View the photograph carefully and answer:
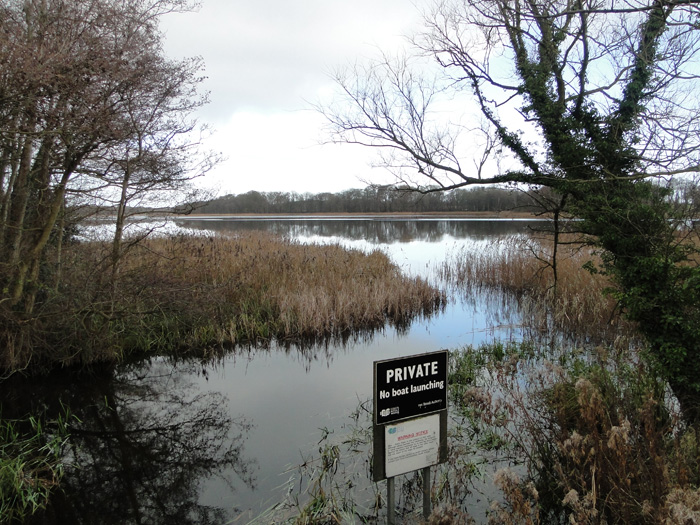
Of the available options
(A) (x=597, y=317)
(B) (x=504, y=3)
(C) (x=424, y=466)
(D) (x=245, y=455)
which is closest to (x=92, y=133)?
(D) (x=245, y=455)

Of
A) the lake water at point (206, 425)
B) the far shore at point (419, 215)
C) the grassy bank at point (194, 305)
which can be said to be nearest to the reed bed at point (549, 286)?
the lake water at point (206, 425)

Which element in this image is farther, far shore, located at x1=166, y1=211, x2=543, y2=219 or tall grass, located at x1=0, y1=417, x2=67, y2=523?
far shore, located at x1=166, y1=211, x2=543, y2=219

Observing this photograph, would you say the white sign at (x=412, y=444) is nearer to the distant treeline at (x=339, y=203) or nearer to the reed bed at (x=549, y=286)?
the reed bed at (x=549, y=286)

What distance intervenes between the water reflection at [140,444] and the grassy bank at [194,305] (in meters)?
0.60

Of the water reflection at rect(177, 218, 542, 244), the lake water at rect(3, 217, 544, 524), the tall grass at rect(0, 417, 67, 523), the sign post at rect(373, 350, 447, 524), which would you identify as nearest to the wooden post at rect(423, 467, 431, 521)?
the sign post at rect(373, 350, 447, 524)

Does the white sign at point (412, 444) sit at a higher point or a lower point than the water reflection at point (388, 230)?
lower

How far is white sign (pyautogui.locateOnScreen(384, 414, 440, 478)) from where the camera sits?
9.35 ft

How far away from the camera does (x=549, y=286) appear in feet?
36.6

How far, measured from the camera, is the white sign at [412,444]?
9.35ft

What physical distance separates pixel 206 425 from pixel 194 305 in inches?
110

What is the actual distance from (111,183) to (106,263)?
4.11 ft

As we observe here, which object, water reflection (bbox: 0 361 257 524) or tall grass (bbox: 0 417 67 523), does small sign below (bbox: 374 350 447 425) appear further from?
tall grass (bbox: 0 417 67 523)

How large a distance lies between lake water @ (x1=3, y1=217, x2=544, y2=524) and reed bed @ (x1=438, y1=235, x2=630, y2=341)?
1051 mm

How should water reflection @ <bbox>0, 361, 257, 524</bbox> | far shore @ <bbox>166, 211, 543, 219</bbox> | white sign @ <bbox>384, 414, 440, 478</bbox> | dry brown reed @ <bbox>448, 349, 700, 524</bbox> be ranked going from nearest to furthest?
dry brown reed @ <bbox>448, 349, 700, 524</bbox>
white sign @ <bbox>384, 414, 440, 478</bbox>
water reflection @ <bbox>0, 361, 257, 524</bbox>
far shore @ <bbox>166, 211, 543, 219</bbox>
